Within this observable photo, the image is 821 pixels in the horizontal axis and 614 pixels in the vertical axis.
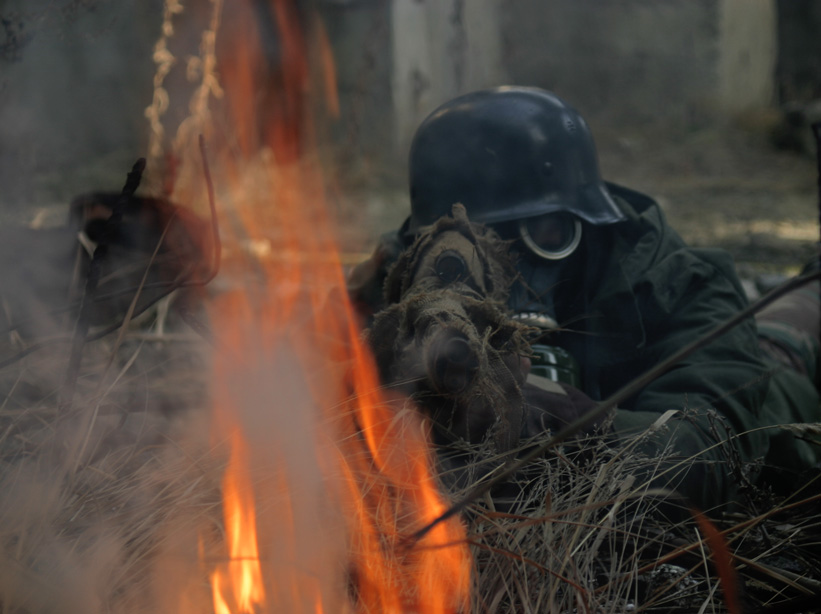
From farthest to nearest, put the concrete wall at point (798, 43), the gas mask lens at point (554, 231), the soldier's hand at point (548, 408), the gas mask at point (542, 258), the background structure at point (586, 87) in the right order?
the concrete wall at point (798, 43) → the background structure at point (586, 87) → the gas mask lens at point (554, 231) → the gas mask at point (542, 258) → the soldier's hand at point (548, 408)

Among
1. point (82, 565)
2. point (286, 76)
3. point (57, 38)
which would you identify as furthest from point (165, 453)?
point (286, 76)

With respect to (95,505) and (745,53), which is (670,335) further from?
(745,53)

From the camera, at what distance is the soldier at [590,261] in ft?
6.39

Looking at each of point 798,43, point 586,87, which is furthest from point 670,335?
point 798,43

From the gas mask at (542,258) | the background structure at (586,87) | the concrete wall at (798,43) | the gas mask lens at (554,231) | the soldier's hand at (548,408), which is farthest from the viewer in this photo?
the concrete wall at (798,43)

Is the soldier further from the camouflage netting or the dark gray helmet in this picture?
the camouflage netting

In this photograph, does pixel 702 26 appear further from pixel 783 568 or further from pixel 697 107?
pixel 783 568

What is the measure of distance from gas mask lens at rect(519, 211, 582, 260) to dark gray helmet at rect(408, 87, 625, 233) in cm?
4

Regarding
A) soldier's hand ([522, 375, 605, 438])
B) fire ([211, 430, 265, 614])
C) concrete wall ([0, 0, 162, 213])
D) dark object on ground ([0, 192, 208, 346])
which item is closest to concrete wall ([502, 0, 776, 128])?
concrete wall ([0, 0, 162, 213])

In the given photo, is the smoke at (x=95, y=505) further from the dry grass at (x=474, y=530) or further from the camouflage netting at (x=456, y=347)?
the camouflage netting at (x=456, y=347)

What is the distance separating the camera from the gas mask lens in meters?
2.08

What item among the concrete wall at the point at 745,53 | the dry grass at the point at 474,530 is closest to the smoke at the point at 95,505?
the dry grass at the point at 474,530

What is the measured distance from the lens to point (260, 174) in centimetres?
795

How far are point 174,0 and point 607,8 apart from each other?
7449mm
